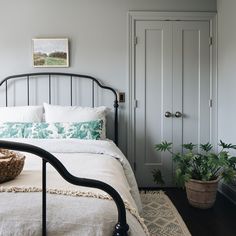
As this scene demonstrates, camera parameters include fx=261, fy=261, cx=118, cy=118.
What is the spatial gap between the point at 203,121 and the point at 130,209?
226 cm

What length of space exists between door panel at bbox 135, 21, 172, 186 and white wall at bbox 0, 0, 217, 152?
188 mm

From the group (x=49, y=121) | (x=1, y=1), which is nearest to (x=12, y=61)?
(x=1, y=1)

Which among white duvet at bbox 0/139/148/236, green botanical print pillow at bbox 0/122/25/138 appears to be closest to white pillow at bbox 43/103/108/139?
green botanical print pillow at bbox 0/122/25/138

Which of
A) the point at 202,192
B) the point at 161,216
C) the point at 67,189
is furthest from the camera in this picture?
the point at 202,192

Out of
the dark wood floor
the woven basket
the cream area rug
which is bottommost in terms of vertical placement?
the dark wood floor

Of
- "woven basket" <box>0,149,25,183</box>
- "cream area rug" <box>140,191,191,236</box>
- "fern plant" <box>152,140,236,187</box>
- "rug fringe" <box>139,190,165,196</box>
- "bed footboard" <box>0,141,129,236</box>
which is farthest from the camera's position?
"rug fringe" <box>139,190,165,196</box>

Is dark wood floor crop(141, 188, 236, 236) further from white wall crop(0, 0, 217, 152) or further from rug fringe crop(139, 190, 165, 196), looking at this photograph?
white wall crop(0, 0, 217, 152)

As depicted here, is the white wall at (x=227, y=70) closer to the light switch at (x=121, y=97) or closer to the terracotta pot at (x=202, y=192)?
Answer: the terracotta pot at (x=202, y=192)

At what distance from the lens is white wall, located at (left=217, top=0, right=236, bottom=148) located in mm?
2703

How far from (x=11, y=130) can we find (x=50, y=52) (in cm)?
104

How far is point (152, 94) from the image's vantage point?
3084mm

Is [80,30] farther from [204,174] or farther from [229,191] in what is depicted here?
[229,191]

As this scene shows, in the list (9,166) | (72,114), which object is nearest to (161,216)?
(72,114)

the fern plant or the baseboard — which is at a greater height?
the fern plant
